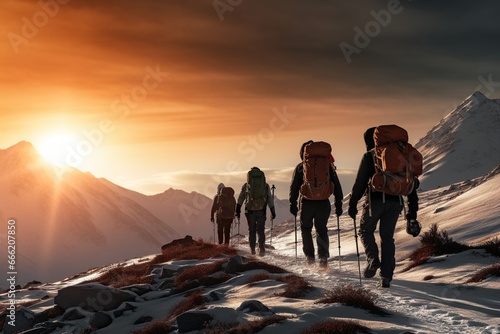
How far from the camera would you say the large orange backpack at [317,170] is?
48.5 ft

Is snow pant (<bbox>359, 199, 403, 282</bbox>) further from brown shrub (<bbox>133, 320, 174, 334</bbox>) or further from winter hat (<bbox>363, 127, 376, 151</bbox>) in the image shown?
brown shrub (<bbox>133, 320, 174, 334</bbox>)

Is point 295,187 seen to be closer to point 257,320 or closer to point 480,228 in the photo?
point 257,320

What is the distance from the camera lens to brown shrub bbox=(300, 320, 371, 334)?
7.56 metres

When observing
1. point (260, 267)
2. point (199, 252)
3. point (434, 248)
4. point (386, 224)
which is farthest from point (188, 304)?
point (199, 252)

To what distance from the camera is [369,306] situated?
909 cm

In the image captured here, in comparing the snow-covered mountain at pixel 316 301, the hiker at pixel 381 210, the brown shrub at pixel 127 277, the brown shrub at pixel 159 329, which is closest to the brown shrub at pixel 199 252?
the snow-covered mountain at pixel 316 301

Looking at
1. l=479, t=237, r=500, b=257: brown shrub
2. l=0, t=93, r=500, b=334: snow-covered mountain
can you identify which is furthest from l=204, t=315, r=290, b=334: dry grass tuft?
l=479, t=237, r=500, b=257: brown shrub

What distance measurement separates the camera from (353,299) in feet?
30.4

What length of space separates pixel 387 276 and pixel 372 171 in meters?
2.39

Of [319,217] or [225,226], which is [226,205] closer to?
[225,226]

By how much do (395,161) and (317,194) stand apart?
172 inches

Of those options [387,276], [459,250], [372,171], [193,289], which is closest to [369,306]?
[387,276]

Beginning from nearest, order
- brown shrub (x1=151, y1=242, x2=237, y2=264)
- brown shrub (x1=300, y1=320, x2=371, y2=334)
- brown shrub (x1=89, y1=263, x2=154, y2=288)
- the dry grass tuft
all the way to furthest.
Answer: brown shrub (x1=300, y1=320, x2=371, y2=334)
the dry grass tuft
brown shrub (x1=89, y1=263, x2=154, y2=288)
brown shrub (x1=151, y1=242, x2=237, y2=264)

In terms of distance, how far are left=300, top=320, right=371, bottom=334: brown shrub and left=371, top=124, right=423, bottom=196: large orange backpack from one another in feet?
13.1
